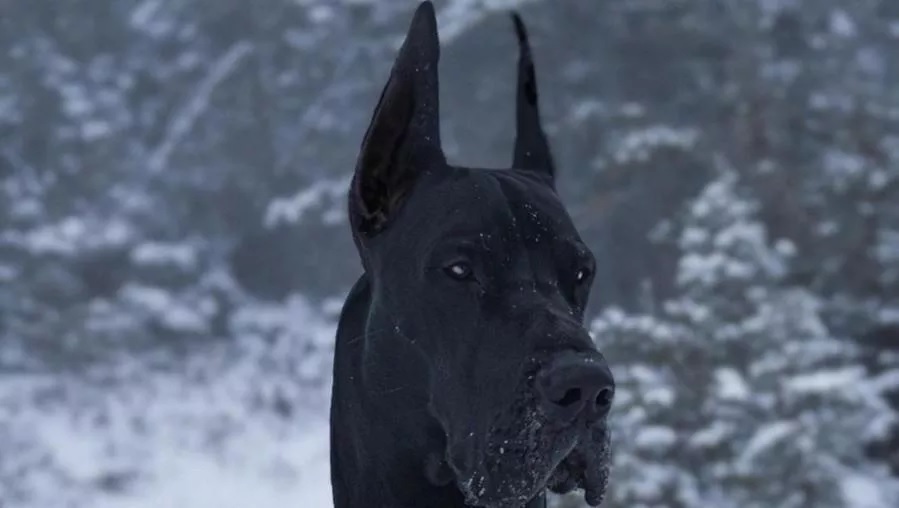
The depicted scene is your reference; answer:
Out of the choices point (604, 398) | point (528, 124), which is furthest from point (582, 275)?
point (528, 124)

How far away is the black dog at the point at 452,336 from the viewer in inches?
74.0

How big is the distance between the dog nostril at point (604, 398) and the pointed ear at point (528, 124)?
85 centimetres

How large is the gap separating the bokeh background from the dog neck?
8973 millimetres

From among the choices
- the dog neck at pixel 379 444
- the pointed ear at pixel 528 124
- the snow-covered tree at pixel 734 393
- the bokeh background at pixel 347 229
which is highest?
the bokeh background at pixel 347 229

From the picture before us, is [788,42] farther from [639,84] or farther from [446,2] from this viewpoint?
[446,2]

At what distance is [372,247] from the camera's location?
2256 millimetres

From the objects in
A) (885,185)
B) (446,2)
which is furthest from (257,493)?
(885,185)

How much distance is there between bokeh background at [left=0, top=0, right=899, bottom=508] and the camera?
12016mm

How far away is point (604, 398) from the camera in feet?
6.07

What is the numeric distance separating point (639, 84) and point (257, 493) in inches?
356

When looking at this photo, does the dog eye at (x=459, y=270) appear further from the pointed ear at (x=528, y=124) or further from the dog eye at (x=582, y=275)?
the pointed ear at (x=528, y=124)

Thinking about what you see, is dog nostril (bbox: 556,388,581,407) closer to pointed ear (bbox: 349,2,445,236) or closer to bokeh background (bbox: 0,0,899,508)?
pointed ear (bbox: 349,2,445,236)

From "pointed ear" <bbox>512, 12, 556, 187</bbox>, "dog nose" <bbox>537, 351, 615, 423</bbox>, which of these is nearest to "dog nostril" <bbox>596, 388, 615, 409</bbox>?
"dog nose" <bbox>537, 351, 615, 423</bbox>

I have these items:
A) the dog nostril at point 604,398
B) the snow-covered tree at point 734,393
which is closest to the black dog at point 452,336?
the dog nostril at point 604,398
